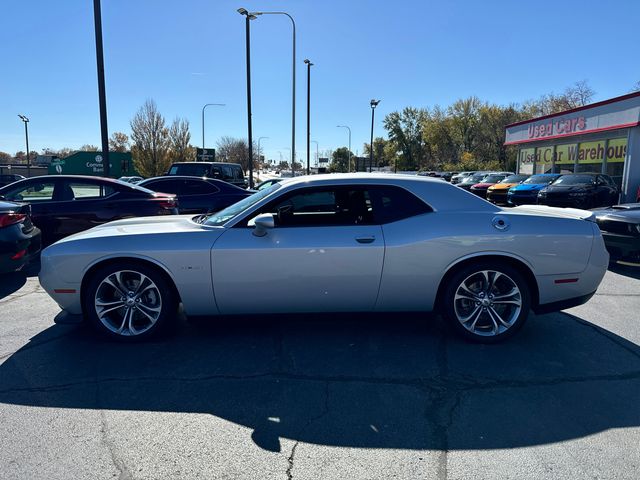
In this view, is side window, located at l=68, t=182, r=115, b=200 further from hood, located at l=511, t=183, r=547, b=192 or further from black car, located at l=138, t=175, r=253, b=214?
hood, located at l=511, t=183, r=547, b=192

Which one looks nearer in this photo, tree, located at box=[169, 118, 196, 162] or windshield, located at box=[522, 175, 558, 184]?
windshield, located at box=[522, 175, 558, 184]

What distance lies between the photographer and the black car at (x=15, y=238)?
581 cm

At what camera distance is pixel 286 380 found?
11.2ft

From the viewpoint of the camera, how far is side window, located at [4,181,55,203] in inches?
310

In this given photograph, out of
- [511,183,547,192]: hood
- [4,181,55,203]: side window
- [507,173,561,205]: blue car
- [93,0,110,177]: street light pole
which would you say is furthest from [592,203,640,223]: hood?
[93,0,110,177]: street light pole

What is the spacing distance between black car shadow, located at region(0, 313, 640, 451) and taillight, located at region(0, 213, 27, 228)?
2284 mm

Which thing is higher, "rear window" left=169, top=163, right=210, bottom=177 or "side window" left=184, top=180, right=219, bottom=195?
"rear window" left=169, top=163, right=210, bottom=177

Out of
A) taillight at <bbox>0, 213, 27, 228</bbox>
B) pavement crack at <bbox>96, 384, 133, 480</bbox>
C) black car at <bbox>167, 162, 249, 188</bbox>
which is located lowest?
pavement crack at <bbox>96, 384, 133, 480</bbox>

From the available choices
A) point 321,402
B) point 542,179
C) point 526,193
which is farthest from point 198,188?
point 542,179

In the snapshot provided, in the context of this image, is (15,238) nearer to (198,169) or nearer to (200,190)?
(200,190)

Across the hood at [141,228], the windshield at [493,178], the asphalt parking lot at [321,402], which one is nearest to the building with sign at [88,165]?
the windshield at [493,178]

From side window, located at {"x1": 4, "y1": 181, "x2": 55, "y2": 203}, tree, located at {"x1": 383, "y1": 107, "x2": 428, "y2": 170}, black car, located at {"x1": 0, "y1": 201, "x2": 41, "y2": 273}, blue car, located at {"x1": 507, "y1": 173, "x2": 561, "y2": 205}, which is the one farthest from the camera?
tree, located at {"x1": 383, "y1": 107, "x2": 428, "y2": 170}

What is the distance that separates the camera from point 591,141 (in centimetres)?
2255

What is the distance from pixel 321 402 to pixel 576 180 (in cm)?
1579
